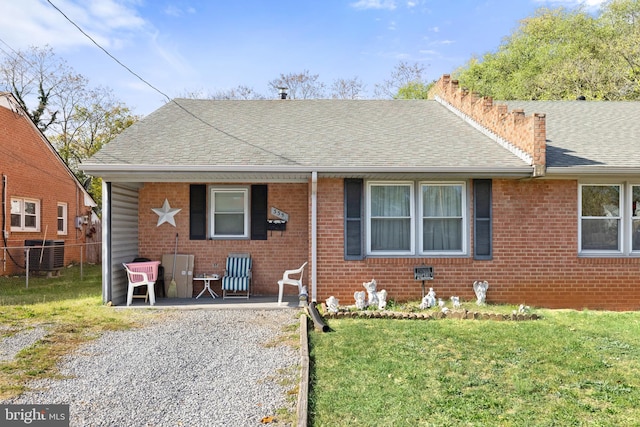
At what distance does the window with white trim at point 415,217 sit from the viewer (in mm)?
8586

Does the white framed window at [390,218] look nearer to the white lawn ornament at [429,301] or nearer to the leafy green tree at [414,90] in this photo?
the white lawn ornament at [429,301]

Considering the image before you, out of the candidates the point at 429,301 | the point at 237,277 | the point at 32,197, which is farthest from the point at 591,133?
the point at 32,197

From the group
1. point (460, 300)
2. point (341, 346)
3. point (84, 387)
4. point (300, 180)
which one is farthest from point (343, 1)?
point (84, 387)

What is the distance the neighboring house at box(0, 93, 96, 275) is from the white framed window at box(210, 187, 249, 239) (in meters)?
5.77

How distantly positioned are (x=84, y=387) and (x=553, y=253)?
7.98 m

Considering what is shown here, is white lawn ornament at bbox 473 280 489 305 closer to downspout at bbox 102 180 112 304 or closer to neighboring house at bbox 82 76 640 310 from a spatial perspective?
neighboring house at bbox 82 76 640 310

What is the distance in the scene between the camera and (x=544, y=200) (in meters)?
8.43

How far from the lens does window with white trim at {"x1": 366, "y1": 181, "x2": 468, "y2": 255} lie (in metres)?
8.59

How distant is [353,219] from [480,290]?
8.85ft

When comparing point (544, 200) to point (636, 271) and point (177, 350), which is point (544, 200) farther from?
point (177, 350)

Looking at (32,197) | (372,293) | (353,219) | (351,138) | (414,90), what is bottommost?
(372,293)

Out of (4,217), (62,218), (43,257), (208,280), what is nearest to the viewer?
(208,280)

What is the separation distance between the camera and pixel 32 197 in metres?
15.6

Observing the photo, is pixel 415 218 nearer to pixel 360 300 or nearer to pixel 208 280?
pixel 360 300
